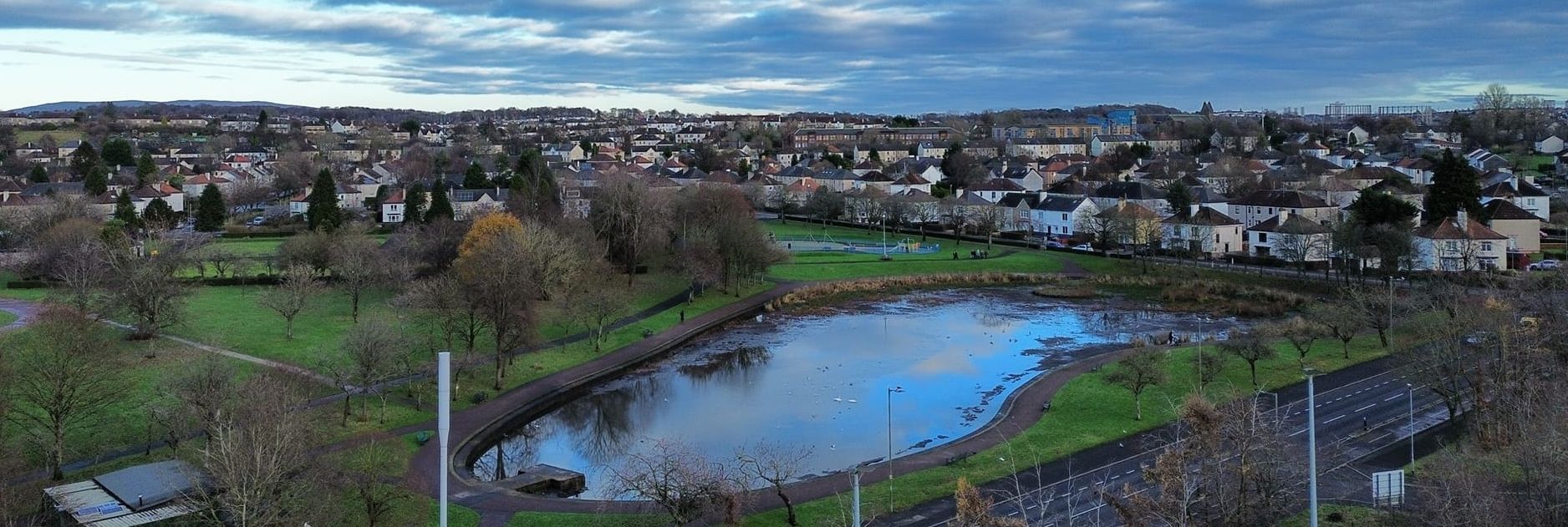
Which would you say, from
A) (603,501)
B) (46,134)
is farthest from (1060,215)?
(46,134)

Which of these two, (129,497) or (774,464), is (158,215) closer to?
(129,497)

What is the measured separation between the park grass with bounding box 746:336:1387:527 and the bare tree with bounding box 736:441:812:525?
0.76 m

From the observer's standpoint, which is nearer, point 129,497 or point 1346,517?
point 1346,517

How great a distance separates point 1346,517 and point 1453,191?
3835 centimetres

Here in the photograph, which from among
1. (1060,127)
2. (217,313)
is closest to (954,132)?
(1060,127)

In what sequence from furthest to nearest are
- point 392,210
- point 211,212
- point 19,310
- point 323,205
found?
1. point 392,210
2. point 211,212
3. point 323,205
4. point 19,310

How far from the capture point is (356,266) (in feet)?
127

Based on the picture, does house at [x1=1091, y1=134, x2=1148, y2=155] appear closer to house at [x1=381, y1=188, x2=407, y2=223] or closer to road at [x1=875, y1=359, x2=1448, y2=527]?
house at [x1=381, y1=188, x2=407, y2=223]

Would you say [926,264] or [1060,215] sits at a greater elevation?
[1060,215]

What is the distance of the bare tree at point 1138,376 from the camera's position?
84.1ft

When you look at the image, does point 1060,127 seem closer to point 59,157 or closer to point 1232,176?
point 1232,176

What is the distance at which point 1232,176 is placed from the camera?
250 feet

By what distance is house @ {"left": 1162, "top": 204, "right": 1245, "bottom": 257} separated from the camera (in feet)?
181

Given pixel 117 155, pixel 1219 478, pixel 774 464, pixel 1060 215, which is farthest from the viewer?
pixel 117 155
